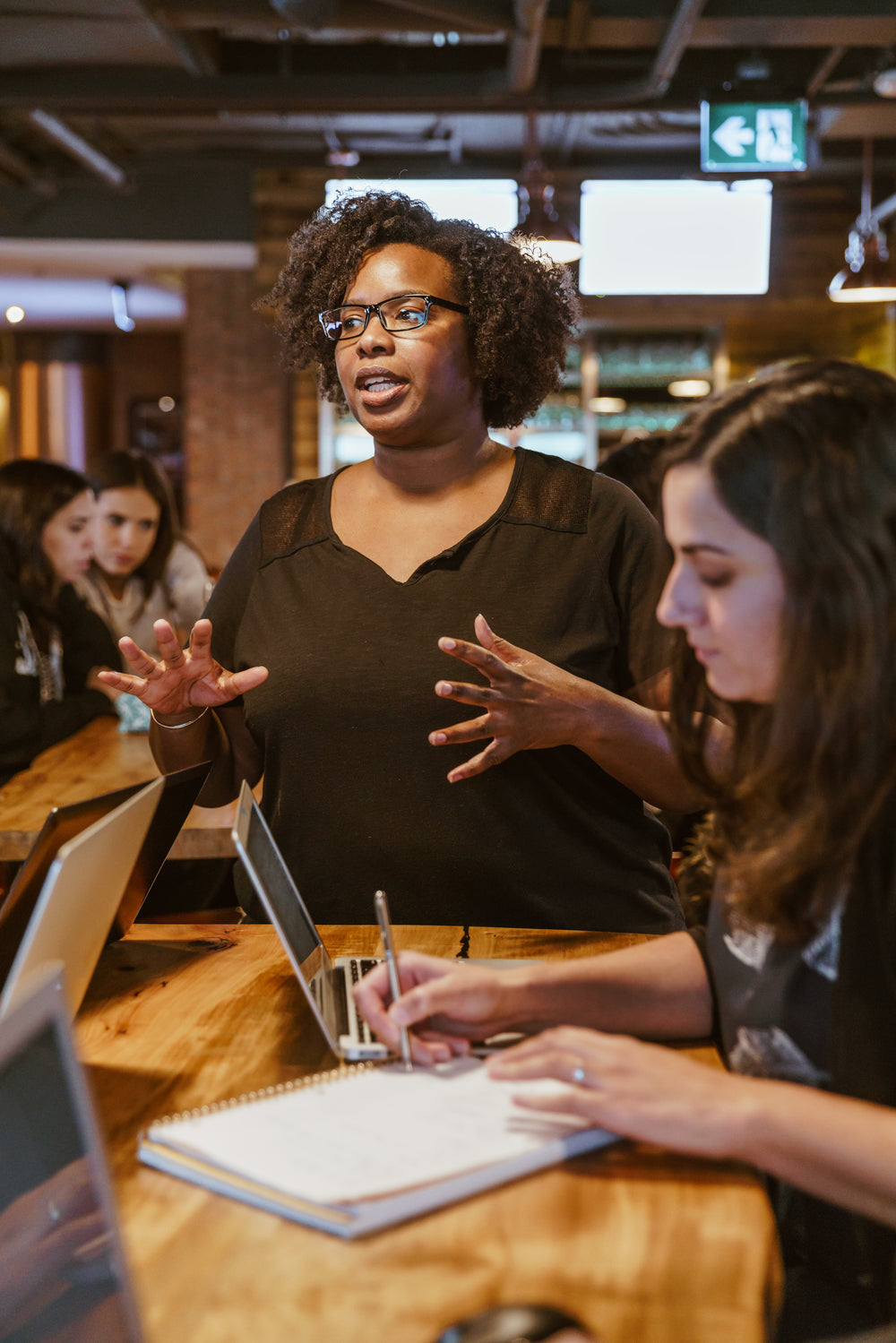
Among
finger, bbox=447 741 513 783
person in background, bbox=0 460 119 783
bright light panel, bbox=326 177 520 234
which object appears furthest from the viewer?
bright light panel, bbox=326 177 520 234

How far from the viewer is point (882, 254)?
5.74 m

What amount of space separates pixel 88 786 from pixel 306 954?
1.66 metres

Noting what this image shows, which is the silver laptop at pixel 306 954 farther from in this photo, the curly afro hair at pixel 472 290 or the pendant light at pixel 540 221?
the pendant light at pixel 540 221

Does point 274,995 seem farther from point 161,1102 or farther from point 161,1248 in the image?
point 161,1248

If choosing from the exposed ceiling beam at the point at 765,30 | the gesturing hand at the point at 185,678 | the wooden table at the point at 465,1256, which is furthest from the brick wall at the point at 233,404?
the wooden table at the point at 465,1256

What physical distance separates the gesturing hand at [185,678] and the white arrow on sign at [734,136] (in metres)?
4.76

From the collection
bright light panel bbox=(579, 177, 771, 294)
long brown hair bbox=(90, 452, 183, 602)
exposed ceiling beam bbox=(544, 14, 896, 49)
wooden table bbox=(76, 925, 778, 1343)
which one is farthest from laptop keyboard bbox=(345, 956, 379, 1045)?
bright light panel bbox=(579, 177, 771, 294)

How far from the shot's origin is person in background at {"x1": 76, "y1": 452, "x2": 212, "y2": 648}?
4480 millimetres

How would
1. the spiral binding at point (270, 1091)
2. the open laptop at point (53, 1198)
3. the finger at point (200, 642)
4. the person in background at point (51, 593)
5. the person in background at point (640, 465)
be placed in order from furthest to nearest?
the person in background at point (51, 593), the person in background at point (640, 465), the finger at point (200, 642), the spiral binding at point (270, 1091), the open laptop at point (53, 1198)

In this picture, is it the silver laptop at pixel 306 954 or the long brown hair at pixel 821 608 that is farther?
the silver laptop at pixel 306 954

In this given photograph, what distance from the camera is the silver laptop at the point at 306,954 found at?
45.0 inches

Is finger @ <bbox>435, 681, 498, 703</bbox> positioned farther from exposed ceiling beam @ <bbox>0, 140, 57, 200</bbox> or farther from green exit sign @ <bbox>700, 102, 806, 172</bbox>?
exposed ceiling beam @ <bbox>0, 140, 57, 200</bbox>

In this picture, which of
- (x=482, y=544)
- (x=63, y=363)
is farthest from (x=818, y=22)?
(x=63, y=363)

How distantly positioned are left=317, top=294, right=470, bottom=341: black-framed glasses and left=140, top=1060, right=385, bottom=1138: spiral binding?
43.2 inches
